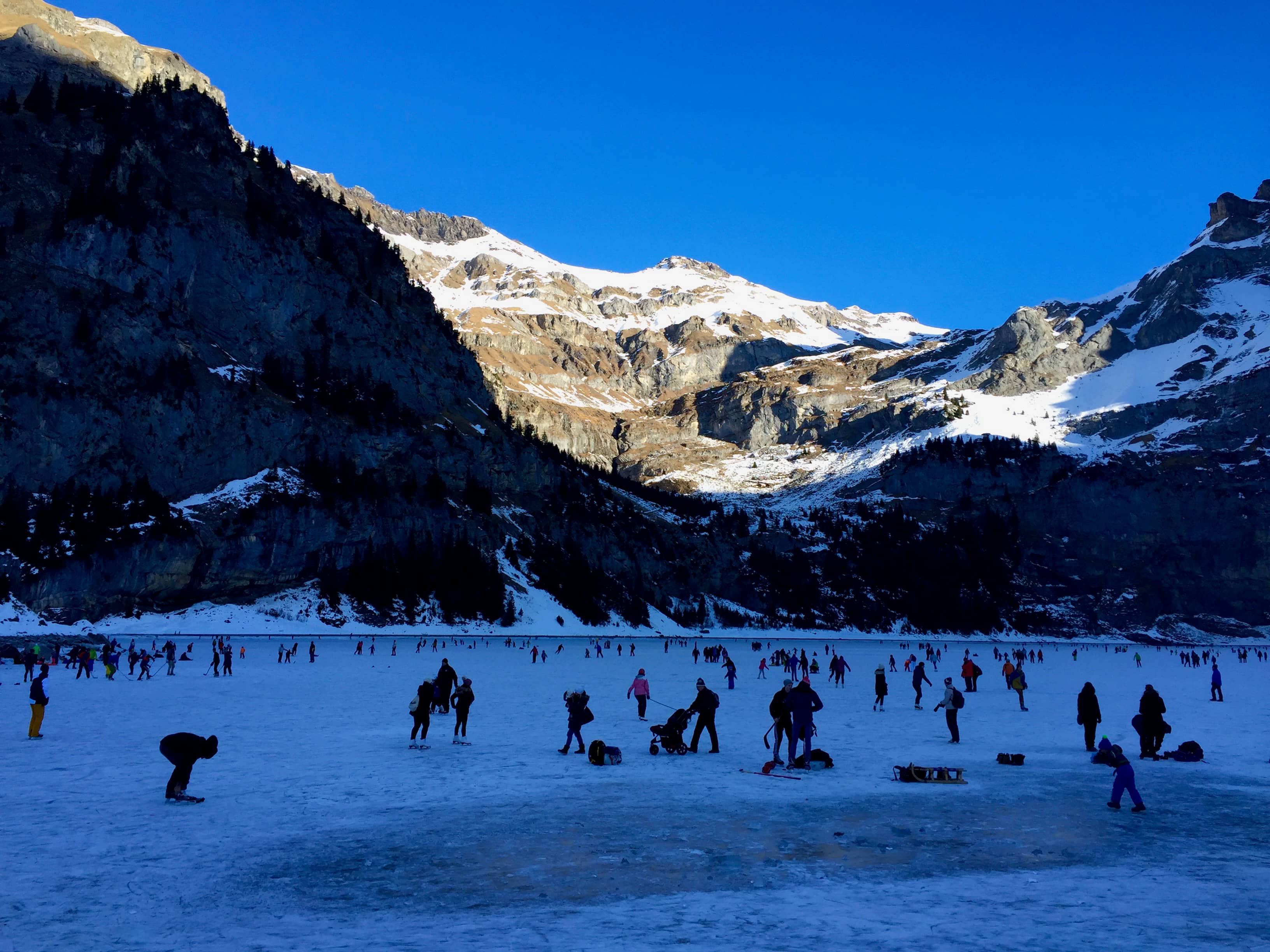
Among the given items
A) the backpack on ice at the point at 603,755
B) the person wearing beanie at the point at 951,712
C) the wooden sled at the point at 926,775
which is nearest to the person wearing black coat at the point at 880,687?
the person wearing beanie at the point at 951,712

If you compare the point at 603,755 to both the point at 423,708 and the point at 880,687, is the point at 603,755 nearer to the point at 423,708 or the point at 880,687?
the point at 423,708

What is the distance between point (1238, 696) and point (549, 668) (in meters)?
39.8

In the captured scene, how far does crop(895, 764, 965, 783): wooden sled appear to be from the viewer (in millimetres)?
18750

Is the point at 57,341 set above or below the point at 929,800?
above

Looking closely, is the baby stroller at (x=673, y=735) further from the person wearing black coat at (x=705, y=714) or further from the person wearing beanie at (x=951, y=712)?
the person wearing beanie at (x=951, y=712)

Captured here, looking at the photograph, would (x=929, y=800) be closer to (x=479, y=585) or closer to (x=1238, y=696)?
(x=1238, y=696)

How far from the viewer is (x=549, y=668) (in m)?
60.9

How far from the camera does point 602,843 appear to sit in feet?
43.7

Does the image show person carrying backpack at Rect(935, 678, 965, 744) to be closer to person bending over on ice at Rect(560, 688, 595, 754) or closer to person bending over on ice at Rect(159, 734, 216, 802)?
person bending over on ice at Rect(560, 688, 595, 754)

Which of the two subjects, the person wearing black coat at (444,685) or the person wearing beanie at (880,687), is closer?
the person wearing black coat at (444,685)

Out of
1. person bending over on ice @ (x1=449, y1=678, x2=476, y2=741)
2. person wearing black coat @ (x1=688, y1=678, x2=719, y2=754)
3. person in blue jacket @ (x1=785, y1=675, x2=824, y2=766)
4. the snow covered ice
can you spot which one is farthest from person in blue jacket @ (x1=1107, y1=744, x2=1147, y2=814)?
person bending over on ice @ (x1=449, y1=678, x2=476, y2=741)

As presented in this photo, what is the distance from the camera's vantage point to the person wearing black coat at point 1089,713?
2333 cm

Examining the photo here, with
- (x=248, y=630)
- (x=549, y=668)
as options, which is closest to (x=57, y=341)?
(x=248, y=630)

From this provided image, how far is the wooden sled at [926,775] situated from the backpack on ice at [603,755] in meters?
6.25
